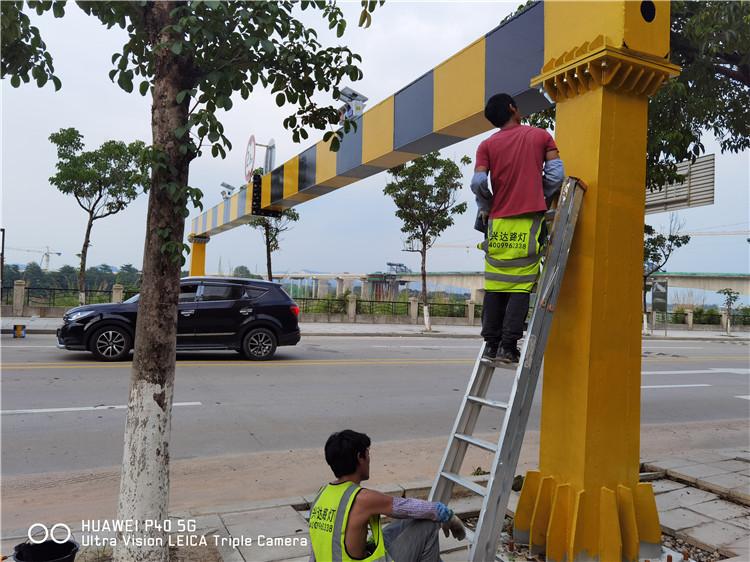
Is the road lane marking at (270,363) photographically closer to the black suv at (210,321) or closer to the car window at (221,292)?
the black suv at (210,321)

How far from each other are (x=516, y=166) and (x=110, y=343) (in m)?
9.40

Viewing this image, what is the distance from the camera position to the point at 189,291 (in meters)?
11.2

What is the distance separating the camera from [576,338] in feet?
11.4

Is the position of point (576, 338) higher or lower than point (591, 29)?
lower

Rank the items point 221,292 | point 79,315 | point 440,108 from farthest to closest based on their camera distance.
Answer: point 221,292 < point 79,315 < point 440,108

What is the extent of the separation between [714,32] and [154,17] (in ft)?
16.6

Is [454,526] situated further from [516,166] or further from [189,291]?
[189,291]

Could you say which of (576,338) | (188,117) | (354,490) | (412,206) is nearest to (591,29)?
(576,338)

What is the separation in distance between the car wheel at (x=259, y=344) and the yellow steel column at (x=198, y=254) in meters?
12.9

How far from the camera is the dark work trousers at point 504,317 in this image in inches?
131

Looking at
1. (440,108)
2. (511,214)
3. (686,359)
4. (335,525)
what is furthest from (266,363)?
(686,359)

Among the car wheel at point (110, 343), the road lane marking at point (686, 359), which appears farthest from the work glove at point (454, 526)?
the road lane marking at point (686, 359)

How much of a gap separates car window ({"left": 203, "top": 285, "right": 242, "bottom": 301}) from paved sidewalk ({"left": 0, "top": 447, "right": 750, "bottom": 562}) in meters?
7.31

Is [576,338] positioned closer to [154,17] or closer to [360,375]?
[154,17]
